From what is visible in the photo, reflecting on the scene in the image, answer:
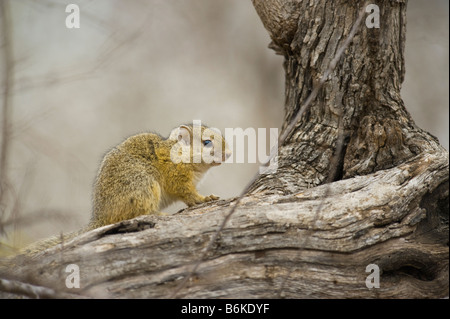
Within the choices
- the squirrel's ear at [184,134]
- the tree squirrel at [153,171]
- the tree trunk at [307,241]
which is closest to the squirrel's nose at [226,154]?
the tree squirrel at [153,171]

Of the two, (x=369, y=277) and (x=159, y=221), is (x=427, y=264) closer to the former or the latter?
(x=369, y=277)

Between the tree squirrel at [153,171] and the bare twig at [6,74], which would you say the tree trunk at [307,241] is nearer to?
the tree squirrel at [153,171]

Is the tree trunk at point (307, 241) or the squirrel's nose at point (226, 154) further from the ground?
the squirrel's nose at point (226, 154)

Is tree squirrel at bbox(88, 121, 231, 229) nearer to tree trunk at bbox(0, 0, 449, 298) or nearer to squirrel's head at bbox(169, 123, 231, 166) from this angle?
squirrel's head at bbox(169, 123, 231, 166)

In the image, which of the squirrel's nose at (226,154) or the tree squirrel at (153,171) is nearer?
the tree squirrel at (153,171)

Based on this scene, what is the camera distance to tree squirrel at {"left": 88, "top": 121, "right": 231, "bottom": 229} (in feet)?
15.2

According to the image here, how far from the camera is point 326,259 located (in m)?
3.77

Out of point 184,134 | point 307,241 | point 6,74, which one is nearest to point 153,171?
point 184,134

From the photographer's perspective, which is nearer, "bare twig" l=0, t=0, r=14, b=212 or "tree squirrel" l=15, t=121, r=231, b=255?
"bare twig" l=0, t=0, r=14, b=212

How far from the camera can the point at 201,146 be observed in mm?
5328

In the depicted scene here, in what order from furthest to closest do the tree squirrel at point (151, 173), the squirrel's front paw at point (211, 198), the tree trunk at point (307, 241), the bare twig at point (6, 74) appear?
the squirrel's front paw at point (211, 198) → the tree squirrel at point (151, 173) → the tree trunk at point (307, 241) → the bare twig at point (6, 74)

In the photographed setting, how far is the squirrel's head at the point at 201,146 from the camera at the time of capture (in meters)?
5.23

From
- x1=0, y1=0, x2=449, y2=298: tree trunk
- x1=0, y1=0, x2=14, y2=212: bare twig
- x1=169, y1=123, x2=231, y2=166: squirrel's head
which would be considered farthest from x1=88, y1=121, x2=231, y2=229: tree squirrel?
x1=0, y1=0, x2=14, y2=212: bare twig

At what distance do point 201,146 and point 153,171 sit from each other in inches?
25.0
